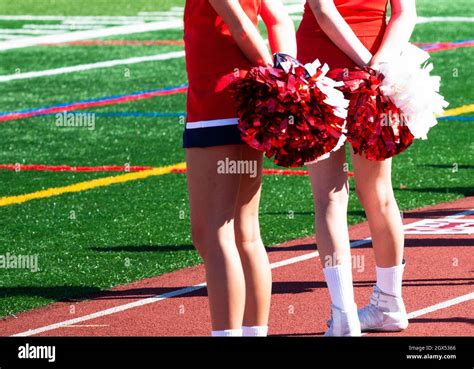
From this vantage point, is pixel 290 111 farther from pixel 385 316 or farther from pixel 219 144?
pixel 385 316

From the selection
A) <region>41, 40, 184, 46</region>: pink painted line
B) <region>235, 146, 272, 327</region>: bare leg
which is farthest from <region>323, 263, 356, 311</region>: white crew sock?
<region>41, 40, 184, 46</region>: pink painted line

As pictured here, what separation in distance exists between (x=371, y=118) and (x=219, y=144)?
37.1 inches

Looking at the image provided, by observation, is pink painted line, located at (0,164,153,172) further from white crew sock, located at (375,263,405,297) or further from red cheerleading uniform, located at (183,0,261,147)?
red cheerleading uniform, located at (183,0,261,147)

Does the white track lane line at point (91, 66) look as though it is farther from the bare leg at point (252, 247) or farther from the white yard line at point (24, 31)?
the bare leg at point (252, 247)

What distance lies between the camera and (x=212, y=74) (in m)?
5.50

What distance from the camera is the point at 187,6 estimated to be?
5.58m

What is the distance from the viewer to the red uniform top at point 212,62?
5484 mm

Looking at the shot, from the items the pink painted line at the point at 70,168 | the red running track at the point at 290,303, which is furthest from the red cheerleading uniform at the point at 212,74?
the pink painted line at the point at 70,168

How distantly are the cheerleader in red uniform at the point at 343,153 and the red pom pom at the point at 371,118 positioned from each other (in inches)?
6.4

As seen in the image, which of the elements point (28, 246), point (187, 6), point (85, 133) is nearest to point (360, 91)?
point (187, 6)

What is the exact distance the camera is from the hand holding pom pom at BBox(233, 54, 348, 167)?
5.43m

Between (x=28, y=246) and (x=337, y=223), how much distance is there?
3.59 meters

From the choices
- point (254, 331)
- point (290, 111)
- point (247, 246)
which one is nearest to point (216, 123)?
point (290, 111)

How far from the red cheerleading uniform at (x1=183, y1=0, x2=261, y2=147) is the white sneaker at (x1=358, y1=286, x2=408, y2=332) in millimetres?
1778
